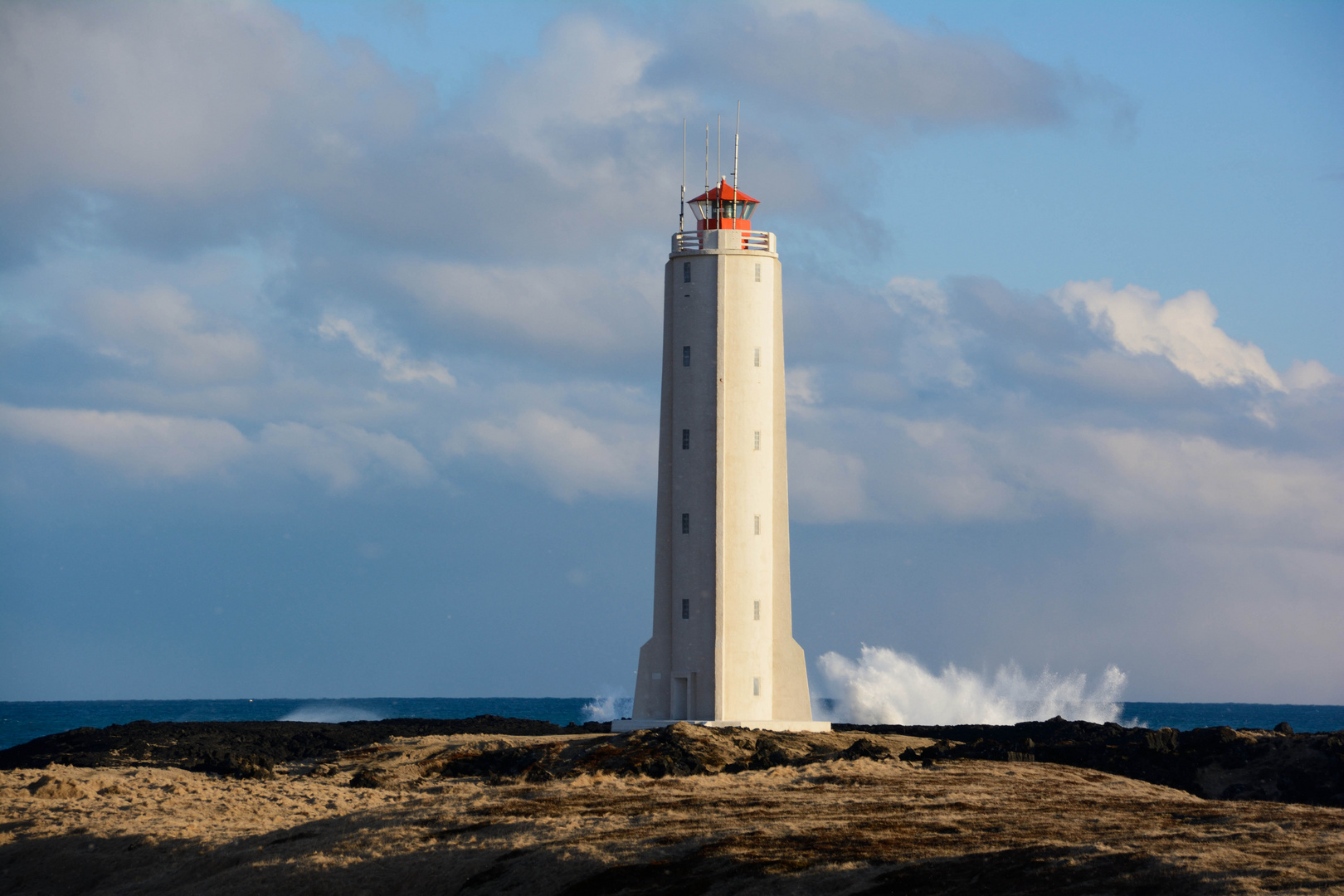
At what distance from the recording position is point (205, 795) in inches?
1198

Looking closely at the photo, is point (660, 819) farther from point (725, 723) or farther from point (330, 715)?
point (330, 715)

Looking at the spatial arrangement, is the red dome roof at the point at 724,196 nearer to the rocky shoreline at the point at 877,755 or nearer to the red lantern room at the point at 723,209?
the red lantern room at the point at 723,209

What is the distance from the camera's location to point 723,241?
40.4 meters

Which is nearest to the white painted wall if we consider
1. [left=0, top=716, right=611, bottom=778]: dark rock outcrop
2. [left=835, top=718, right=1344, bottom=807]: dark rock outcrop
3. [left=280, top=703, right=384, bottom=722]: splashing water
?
[left=835, top=718, right=1344, bottom=807]: dark rock outcrop

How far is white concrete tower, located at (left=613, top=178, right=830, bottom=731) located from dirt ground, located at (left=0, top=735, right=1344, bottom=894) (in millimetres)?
8394

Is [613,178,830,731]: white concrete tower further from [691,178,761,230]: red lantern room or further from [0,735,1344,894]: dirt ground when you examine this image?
[0,735,1344,894]: dirt ground

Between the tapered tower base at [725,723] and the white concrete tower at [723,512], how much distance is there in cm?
5

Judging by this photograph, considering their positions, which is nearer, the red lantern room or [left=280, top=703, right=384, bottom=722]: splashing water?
the red lantern room

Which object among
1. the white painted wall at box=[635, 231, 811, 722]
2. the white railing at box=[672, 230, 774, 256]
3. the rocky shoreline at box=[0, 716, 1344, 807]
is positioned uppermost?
the white railing at box=[672, 230, 774, 256]

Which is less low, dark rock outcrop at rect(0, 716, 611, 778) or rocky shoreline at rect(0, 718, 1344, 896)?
dark rock outcrop at rect(0, 716, 611, 778)

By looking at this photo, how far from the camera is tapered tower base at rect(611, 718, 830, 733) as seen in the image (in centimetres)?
3879

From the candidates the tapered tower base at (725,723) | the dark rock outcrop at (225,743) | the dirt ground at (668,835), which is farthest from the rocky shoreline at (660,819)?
the tapered tower base at (725,723)

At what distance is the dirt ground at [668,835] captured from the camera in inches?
677

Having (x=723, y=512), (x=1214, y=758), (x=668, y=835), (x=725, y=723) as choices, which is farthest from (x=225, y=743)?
(x=1214, y=758)
